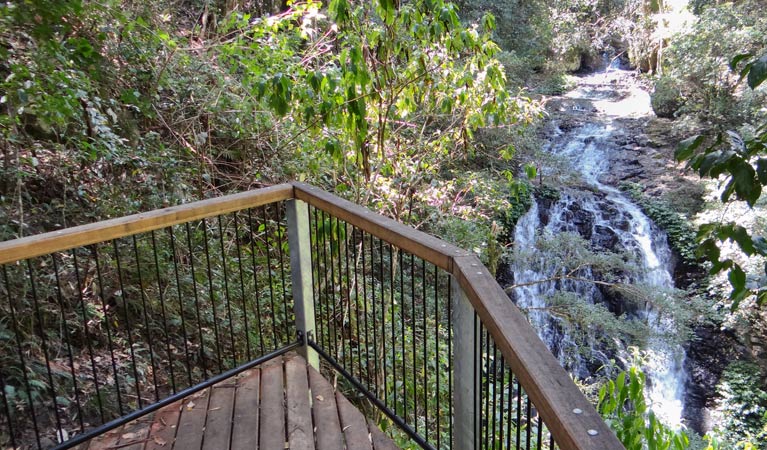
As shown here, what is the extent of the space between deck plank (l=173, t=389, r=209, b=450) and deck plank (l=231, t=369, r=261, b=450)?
148 millimetres

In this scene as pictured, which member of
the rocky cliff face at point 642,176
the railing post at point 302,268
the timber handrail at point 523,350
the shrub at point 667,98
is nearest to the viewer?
the timber handrail at point 523,350

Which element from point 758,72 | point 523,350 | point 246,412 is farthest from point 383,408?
point 758,72

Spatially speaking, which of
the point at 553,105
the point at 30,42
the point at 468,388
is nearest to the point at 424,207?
the point at 30,42

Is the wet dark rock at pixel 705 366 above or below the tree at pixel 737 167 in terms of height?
below

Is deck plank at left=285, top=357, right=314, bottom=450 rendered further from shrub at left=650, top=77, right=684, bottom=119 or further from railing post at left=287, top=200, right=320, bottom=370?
shrub at left=650, top=77, right=684, bottom=119

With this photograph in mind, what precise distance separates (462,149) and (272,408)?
4443mm

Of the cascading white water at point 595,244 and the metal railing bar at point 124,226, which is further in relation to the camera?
the cascading white water at point 595,244

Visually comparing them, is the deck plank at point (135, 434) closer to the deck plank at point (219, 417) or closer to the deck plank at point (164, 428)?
the deck plank at point (164, 428)

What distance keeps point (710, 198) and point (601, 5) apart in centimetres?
1129

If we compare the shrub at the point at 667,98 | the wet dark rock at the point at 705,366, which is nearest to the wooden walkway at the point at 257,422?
the wet dark rock at the point at 705,366

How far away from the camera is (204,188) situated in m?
4.65

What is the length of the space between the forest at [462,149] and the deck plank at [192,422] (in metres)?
0.43

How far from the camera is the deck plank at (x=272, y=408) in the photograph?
89.0 inches

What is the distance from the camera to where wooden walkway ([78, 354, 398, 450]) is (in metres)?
2.26
